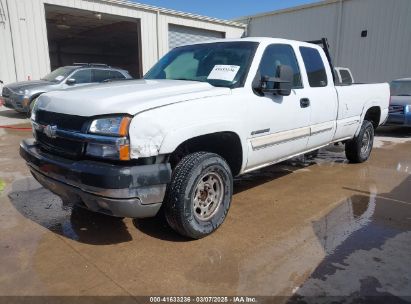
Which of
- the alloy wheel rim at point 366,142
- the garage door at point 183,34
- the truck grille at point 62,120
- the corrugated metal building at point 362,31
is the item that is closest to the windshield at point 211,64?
the truck grille at point 62,120

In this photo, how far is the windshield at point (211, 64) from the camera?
389cm

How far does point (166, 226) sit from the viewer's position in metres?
3.83

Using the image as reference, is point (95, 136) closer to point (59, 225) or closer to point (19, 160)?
point (59, 225)

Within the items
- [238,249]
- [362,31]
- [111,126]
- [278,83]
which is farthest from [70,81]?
[362,31]

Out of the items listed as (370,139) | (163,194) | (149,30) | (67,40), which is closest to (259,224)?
(163,194)

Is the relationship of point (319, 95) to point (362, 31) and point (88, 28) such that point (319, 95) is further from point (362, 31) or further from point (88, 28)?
point (88, 28)

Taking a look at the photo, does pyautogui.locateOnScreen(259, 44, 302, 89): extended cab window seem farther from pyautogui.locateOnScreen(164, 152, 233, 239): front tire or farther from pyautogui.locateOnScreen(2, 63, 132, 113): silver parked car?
pyautogui.locateOnScreen(2, 63, 132, 113): silver parked car

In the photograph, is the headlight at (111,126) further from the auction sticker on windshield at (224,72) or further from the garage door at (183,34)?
the garage door at (183,34)

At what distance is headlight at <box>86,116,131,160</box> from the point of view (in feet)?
9.34

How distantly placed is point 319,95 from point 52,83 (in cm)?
944

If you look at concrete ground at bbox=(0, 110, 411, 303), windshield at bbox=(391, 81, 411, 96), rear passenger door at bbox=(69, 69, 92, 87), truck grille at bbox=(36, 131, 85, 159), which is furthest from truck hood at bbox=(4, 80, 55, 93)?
windshield at bbox=(391, 81, 411, 96)

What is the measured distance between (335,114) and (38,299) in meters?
4.33

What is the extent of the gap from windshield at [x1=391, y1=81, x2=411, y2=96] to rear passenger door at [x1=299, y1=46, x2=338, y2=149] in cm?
701

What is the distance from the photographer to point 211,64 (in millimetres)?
4195
